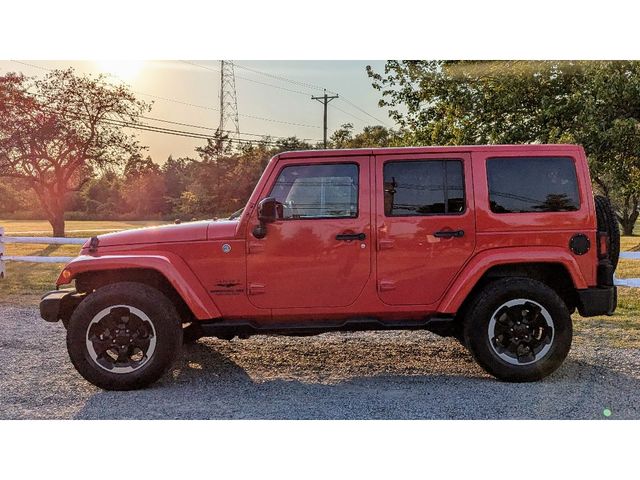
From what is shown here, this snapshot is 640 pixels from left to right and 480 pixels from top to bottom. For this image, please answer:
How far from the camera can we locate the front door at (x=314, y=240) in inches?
196

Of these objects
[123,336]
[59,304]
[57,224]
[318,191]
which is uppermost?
[57,224]

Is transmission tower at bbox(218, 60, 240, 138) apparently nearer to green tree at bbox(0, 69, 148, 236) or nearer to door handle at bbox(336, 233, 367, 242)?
door handle at bbox(336, 233, 367, 242)

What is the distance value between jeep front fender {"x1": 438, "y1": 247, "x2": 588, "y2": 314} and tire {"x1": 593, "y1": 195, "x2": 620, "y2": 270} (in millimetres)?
439

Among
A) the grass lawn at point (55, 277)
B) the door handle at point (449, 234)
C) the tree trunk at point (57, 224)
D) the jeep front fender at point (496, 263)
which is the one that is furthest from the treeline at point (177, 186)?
the jeep front fender at point (496, 263)

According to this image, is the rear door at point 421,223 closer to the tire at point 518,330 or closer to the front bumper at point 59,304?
the tire at point 518,330

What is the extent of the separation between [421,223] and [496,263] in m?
0.63

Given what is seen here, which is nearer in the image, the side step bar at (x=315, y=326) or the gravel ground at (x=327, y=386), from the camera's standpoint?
the gravel ground at (x=327, y=386)

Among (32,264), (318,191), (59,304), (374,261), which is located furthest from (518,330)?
(32,264)

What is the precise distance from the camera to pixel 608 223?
5223 mm

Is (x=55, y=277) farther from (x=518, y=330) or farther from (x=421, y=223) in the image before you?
(x=518, y=330)

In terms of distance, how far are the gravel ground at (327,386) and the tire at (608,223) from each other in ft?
3.28

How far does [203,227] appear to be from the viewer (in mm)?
5090

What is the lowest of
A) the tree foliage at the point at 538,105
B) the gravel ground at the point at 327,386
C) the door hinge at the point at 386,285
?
the gravel ground at the point at 327,386

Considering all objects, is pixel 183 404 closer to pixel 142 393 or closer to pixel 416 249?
pixel 142 393
